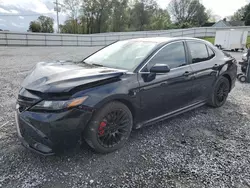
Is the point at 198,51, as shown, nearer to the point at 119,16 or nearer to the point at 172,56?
the point at 172,56

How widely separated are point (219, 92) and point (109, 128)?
9.00ft

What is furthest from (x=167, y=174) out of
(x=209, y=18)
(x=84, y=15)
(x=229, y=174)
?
(x=209, y=18)

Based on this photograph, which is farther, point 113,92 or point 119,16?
point 119,16

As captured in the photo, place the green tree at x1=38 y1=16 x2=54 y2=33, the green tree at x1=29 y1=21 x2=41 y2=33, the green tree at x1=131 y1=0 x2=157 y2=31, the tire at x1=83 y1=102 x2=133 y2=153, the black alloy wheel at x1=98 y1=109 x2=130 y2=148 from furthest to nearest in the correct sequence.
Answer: the green tree at x1=38 y1=16 x2=54 y2=33, the green tree at x1=29 y1=21 x2=41 y2=33, the green tree at x1=131 y1=0 x2=157 y2=31, the black alloy wheel at x1=98 y1=109 x2=130 y2=148, the tire at x1=83 y1=102 x2=133 y2=153

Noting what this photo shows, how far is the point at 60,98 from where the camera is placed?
2.03m

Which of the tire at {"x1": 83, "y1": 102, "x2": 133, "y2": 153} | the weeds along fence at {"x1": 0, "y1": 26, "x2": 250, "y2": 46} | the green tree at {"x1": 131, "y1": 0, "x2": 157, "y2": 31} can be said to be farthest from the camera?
the green tree at {"x1": 131, "y1": 0, "x2": 157, "y2": 31}

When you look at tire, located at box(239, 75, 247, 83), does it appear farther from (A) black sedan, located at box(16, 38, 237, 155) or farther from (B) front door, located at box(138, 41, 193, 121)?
(B) front door, located at box(138, 41, 193, 121)

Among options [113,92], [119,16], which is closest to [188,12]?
[119,16]

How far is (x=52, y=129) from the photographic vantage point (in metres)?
1.97

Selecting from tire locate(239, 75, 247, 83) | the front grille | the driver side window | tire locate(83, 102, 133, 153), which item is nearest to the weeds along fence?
tire locate(239, 75, 247, 83)

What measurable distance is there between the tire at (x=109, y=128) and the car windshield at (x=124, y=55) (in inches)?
24.9

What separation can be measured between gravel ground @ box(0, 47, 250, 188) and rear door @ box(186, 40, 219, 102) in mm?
646

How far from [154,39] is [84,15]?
34.7 meters

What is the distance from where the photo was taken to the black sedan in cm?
203
